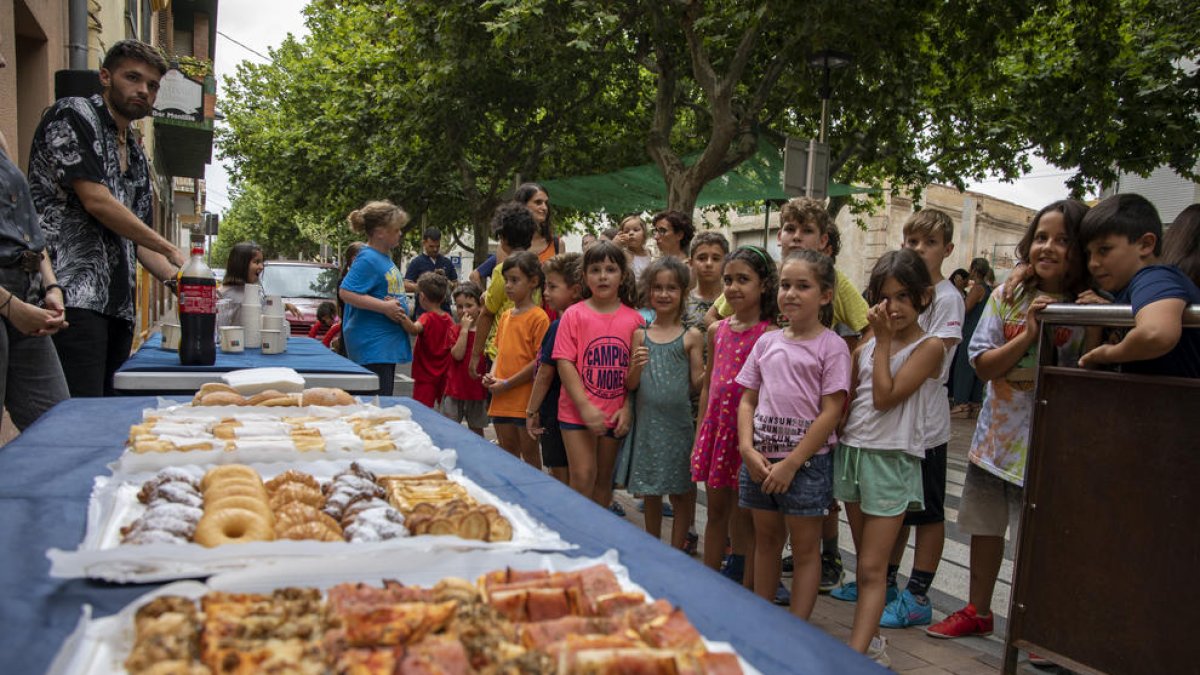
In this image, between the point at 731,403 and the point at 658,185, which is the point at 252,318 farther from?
the point at 658,185

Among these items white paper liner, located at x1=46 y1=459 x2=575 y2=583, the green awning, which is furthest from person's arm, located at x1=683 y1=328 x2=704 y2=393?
the green awning

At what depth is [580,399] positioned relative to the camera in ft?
14.5

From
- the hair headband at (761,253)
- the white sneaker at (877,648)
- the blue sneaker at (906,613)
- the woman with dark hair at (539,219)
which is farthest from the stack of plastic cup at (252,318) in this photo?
the blue sneaker at (906,613)

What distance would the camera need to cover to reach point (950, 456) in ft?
31.4

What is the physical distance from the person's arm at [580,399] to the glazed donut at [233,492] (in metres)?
2.59

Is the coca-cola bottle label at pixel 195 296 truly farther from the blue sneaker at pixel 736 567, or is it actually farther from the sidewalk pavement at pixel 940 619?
the blue sneaker at pixel 736 567

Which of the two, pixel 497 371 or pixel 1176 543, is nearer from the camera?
pixel 1176 543

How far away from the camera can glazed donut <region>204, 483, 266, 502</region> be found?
1796 millimetres

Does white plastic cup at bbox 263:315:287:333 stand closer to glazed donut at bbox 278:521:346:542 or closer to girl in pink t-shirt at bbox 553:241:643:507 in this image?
girl in pink t-shirt at bbox 553:241:643:507

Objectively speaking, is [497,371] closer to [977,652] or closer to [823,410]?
[823,410]

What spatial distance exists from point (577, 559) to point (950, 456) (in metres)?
8.91

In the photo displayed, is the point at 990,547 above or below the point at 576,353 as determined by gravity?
below

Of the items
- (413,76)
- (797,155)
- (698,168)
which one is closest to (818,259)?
(797,155)

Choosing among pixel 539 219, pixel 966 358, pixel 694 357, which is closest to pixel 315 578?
pixel 694 357
